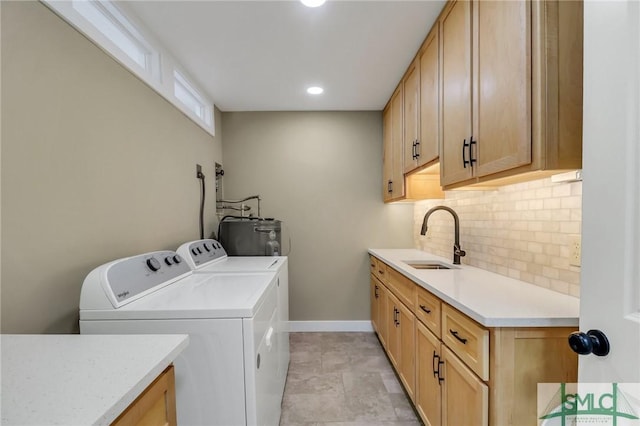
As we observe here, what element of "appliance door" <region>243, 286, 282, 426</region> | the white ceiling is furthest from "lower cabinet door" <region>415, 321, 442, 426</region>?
the white ceiling

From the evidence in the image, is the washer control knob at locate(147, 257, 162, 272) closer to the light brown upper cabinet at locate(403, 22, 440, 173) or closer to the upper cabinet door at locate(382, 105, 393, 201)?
the light brown upper cabinet at locate(403, 22, 440, 173)

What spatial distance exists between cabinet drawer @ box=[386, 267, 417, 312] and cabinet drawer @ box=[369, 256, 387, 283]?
115mm

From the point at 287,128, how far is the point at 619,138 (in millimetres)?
2766

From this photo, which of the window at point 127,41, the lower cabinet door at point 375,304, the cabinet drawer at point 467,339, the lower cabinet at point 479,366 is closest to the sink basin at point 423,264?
the lower cabinet door at point 375,304

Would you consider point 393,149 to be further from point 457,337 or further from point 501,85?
point 457,337

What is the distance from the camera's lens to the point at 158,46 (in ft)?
6.08

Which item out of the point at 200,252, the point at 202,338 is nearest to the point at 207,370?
the point at 202,338

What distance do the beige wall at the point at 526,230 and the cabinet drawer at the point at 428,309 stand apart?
50 centimetres

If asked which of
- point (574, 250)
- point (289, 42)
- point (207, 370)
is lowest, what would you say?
point (207, 370)

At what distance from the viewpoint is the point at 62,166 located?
3.83 feet

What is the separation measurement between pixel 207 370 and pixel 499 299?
120cm

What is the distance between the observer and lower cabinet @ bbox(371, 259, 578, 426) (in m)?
1.01

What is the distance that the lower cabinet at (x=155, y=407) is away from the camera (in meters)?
0.58

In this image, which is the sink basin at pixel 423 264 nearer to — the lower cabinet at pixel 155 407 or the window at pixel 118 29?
the lower cabinet at pixel 155 407
